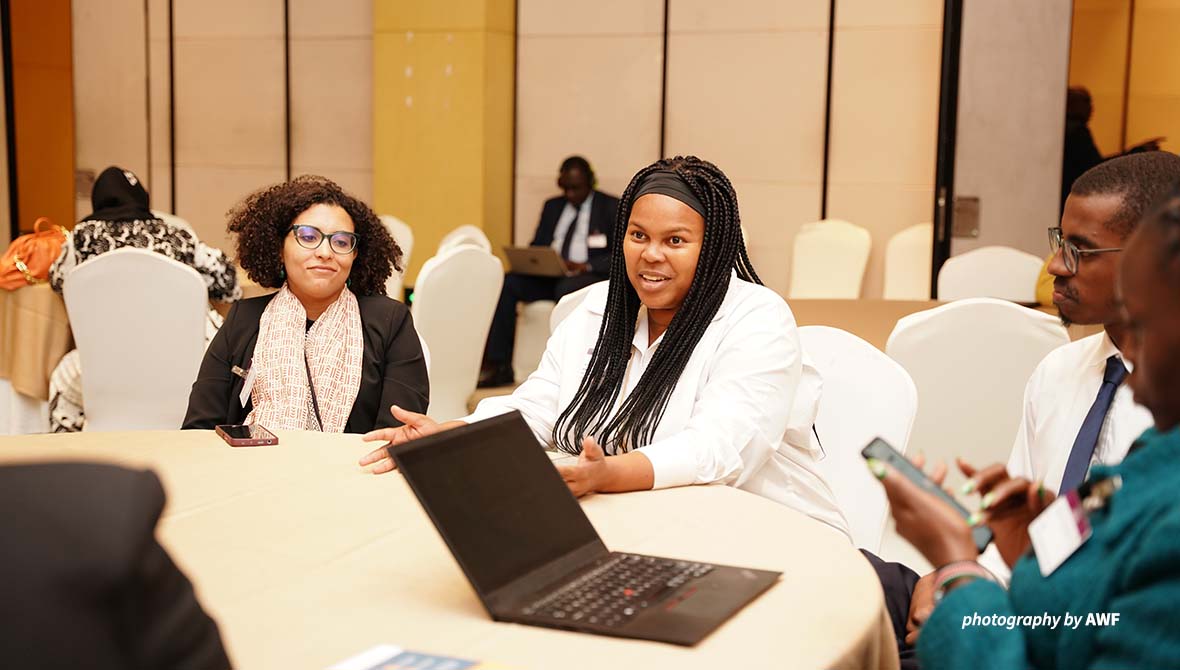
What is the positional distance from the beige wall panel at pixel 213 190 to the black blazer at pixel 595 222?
2.46m

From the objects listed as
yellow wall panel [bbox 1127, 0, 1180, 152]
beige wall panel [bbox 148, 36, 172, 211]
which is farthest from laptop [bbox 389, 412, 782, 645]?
beige wall panel [bbox 148, 36, 172, 211]

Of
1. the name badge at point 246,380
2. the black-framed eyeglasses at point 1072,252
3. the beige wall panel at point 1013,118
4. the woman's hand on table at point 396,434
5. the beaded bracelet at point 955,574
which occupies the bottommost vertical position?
the name badge at point 246,380

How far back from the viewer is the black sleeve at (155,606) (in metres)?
0.72

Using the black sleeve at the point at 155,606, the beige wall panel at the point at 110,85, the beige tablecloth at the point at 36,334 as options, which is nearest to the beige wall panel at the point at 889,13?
the beige tablecloth at the point at 36,334

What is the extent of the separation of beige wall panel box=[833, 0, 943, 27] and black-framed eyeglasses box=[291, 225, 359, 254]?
549cm

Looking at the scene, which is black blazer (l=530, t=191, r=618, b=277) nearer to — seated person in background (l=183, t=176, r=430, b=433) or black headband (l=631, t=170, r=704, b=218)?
seated person in background (l=183, t=176, r=430, b=433)

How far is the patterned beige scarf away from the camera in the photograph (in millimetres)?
3135

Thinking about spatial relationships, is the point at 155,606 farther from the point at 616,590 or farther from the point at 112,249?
the point at 112,249

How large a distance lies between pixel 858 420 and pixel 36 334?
3679 mm

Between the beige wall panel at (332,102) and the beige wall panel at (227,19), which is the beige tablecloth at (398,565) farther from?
the beige wall panel at (227,19)

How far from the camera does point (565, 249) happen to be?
321 inches

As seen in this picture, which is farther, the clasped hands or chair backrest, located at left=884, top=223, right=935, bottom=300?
chair backrest, located at left=884, top=223, right=935, bottom=300

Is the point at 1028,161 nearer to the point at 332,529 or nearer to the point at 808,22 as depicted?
the point at 808,22

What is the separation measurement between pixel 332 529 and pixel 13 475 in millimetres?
1110
